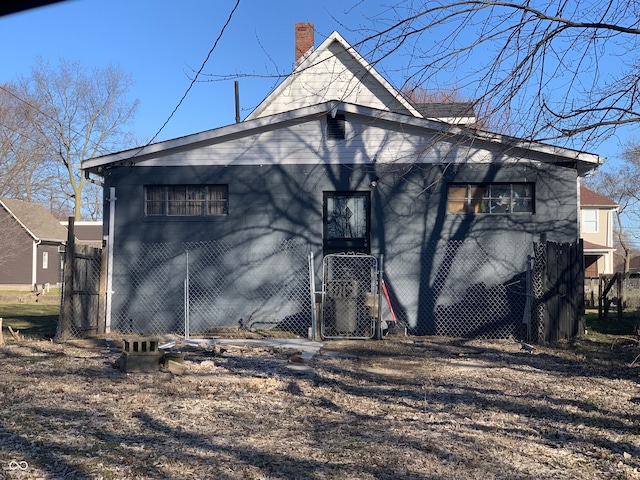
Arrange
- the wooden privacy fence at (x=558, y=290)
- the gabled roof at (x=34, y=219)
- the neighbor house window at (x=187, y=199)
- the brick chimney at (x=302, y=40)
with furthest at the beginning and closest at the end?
the gabled roof at (x=34, y=219)
the brick chimney at (x=302, y=40)
the neighbor house window at (x=187, y=199)
the wooden privacy fence at (x=558, y=290)

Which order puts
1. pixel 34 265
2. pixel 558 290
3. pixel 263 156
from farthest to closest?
pixel 34 265, pixel 263 156, pixel 558 290

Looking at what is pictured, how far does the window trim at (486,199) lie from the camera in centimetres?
1311

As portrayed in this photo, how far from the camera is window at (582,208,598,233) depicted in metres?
39.7

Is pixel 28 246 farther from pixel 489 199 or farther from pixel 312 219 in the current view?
pixel 489 199

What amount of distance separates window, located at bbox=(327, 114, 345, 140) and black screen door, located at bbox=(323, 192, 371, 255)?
3.96 ft

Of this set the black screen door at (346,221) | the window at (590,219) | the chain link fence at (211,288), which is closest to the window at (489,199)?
the black screen door at (346,221)

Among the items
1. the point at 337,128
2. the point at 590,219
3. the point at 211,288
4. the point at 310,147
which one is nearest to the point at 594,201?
the point at 590,219

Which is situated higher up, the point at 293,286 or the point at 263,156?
the point at 263,156

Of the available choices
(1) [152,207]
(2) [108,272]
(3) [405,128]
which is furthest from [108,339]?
(3) [405,128]

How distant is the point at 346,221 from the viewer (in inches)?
523

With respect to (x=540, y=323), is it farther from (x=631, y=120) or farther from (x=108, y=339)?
(x=108, y=339)

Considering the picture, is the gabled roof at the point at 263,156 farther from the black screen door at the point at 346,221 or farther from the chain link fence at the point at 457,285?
the chain link fence at the point at 457,285

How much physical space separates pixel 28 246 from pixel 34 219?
2187 mm

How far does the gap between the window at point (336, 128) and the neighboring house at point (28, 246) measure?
2346 cm
